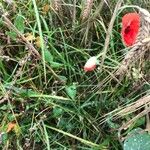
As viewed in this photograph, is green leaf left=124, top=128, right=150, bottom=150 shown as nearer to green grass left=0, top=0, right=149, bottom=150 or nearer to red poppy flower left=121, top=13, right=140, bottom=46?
green grass left=0, top=0, right=149, bottom=150

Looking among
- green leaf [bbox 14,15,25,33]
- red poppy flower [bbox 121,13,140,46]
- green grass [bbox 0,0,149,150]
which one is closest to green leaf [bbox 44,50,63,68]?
green grass [bbox 0,0,149,150]

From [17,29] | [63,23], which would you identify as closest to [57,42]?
[63,23]

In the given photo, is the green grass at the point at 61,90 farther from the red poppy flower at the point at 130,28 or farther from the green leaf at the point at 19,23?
the red poppy flower at the point at 130,28

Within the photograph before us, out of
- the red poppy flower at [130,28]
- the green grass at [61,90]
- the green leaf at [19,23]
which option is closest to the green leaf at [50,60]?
the green grass at [61,90]

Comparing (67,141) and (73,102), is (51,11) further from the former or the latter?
(67,141)

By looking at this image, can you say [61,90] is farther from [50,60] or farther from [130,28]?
[130,28]
